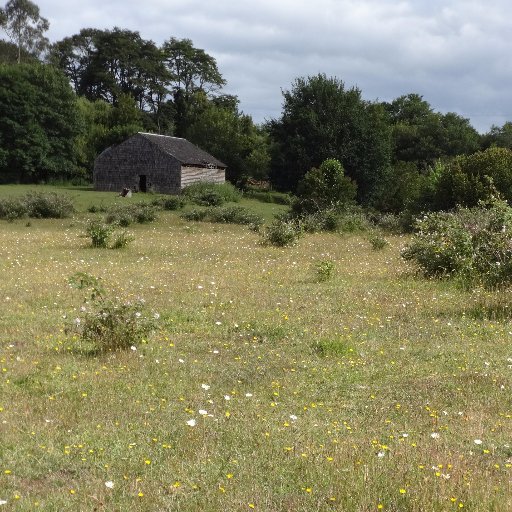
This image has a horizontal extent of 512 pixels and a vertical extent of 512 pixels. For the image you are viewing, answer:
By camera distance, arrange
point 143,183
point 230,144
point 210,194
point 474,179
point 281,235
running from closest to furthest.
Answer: point 281,235
point 474,179
point 210,194
point 143,183
point 230,144

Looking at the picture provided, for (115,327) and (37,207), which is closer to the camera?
(115,327)

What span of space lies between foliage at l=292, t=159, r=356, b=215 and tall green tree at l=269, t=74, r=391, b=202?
12.3m

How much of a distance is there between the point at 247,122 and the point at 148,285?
193 feet

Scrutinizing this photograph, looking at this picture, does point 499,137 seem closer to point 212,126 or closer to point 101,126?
point 212,126

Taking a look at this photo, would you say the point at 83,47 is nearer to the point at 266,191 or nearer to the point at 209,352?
the point at 266,191

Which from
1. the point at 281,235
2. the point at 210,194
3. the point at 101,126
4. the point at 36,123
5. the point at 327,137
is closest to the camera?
the point at 281,235

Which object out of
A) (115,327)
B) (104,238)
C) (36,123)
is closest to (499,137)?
(36,123)

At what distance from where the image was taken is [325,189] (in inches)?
1407

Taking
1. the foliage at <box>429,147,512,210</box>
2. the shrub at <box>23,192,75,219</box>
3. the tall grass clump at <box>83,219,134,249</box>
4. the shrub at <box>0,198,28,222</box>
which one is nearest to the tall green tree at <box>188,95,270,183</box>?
the shrub at <box>23,192,75,219</box>

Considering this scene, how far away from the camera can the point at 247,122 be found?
7088 centimetres

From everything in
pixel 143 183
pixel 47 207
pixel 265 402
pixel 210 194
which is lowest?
pixel 265 402

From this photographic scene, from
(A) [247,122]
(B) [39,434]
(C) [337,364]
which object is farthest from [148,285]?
(A) [247,122]

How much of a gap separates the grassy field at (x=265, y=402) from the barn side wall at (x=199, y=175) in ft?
127

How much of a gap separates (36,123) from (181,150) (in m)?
14.2
